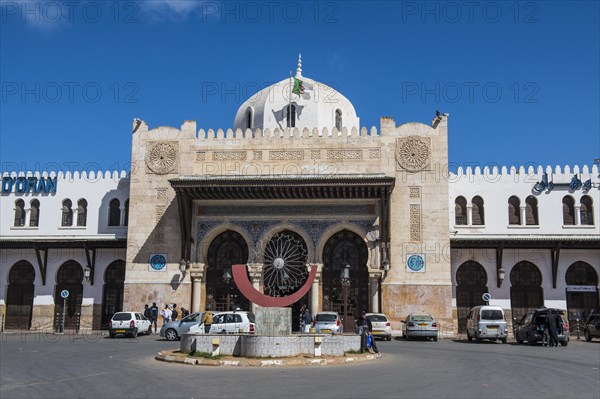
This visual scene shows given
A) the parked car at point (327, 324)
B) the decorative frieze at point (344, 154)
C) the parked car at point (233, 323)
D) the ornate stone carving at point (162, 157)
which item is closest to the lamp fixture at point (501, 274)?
the decorative frieze at point (344, 154)

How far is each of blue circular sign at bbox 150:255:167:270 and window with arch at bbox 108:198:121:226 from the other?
3.98 m

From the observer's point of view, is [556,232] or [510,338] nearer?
[510,338]

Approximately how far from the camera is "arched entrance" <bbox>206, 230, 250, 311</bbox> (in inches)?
1079

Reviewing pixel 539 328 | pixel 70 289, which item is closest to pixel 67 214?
pixel 70 289

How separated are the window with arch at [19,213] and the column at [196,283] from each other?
9.59m

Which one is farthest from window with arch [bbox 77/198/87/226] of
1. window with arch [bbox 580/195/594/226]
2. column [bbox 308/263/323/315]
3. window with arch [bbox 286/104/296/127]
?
window with arch [bbox 580/195/594/226]

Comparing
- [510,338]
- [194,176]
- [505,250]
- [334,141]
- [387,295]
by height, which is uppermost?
[334,141]

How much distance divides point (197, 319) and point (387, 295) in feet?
26.1

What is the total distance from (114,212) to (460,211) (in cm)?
1566

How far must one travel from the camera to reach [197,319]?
2236 centimetres

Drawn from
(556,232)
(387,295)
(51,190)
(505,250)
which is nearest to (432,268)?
(387,295)

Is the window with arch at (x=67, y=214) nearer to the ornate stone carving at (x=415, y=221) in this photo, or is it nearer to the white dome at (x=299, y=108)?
the white dome at (x=299, y=108)

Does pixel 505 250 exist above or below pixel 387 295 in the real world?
above

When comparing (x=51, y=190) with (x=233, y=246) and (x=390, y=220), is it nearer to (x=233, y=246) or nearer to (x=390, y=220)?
(x=233, y=246)
